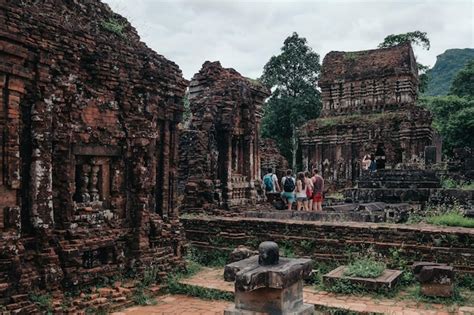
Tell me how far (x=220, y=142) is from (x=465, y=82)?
30.5 meters

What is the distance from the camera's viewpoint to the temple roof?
25703 millimetres

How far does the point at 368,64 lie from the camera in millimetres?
26719

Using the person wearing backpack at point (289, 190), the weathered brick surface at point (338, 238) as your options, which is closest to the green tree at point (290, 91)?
the person wearing backpack at point (289, 190)

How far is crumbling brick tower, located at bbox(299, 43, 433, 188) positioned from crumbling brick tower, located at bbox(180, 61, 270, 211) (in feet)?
34.4

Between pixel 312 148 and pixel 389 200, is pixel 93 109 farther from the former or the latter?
pixel 312 148

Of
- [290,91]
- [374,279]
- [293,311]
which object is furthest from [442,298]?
[290,91]

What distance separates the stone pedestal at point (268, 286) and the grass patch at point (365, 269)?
2317 millimetres

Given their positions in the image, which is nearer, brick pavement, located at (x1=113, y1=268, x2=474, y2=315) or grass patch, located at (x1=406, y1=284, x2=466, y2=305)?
brick pavement, located at (x1=113, y1=268, x2=474, y2=315)

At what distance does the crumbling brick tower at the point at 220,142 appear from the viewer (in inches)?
539

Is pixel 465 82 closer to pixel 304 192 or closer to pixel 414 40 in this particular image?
pixel 414 40

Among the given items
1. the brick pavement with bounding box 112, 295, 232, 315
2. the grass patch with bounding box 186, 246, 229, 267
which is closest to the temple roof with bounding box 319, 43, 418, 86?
the grass patch with bounding box 186, 246, 229, 267

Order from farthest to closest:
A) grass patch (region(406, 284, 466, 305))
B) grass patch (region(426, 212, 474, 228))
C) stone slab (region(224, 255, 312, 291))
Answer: grass patch (region(426, 212, 474, 228)) → grass patch (region(406, 284, 466, 305)) → stone slab (region(224, 255, 312, 291))

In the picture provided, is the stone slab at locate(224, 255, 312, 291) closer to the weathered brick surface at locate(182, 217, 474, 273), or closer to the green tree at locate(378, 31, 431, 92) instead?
the weathered brick surface at locate(182, 217, 474, 273)

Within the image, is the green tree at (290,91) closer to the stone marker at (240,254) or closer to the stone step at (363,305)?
the stone marker at (240,254)
